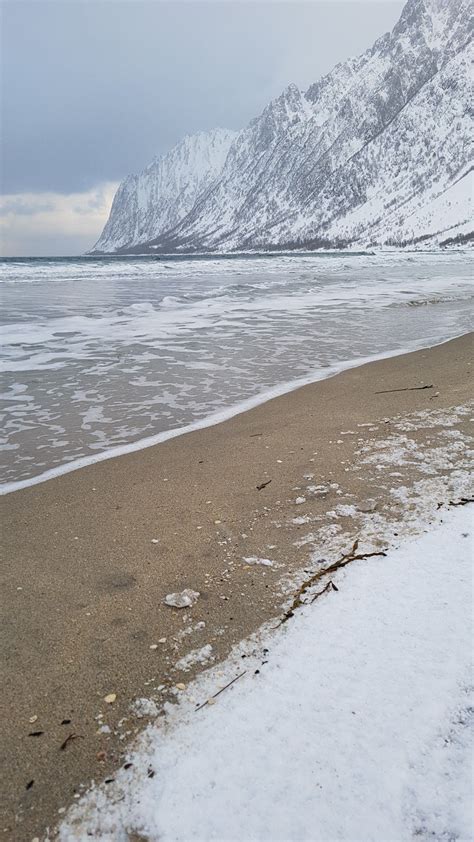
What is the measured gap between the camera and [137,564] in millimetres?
2586

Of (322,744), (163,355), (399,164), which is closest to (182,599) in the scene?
(322,744)

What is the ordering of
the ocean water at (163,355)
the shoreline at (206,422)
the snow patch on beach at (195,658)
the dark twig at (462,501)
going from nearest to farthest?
the snow patch on beach at (195,658)
the dark twig at (462,501)
the shoreline at (206,422)
the ocean water at (163,355)

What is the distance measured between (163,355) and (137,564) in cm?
674

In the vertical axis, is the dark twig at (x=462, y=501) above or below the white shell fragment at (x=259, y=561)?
above

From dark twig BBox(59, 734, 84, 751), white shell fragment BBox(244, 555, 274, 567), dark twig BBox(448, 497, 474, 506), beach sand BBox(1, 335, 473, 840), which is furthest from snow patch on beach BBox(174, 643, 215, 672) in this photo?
dark twig BBox(448, 497, 474, 506)

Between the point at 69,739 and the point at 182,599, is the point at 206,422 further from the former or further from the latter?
the point at 69,739

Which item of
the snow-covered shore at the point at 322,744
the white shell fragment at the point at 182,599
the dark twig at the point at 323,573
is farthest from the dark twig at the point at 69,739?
the dark twig at the point at 323,573

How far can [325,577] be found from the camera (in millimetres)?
2305

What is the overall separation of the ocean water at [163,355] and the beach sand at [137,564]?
2.91ft

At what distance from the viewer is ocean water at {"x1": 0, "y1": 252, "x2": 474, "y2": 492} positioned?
5.09 m

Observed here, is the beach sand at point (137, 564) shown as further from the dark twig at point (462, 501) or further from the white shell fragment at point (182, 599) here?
the dark twig at point (462, 501)

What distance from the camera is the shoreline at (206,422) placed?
3.94 meters

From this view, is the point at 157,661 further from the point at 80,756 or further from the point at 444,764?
the point at 444,764

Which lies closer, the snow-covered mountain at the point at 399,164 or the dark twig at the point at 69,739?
the dark twig at the point at 69,739
